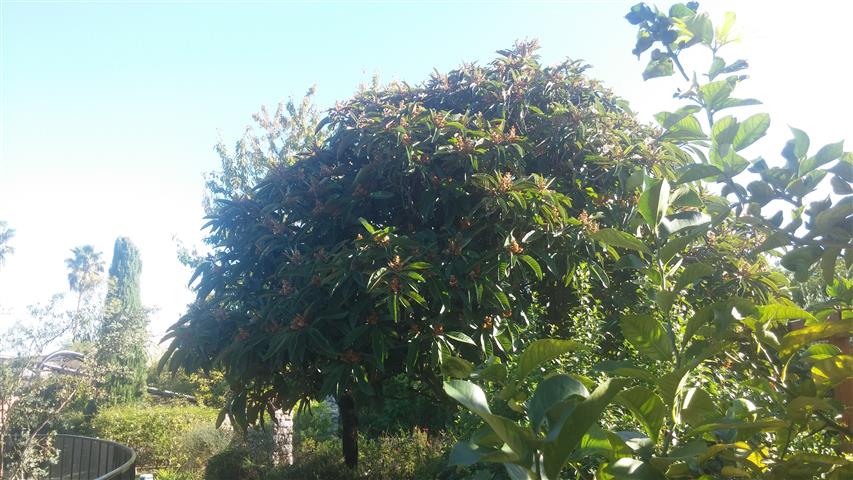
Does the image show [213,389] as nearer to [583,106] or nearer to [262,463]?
[262,463]

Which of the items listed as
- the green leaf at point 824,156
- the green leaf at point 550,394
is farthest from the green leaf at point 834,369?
the green leaf at point 550,394

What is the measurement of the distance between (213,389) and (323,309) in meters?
15.9

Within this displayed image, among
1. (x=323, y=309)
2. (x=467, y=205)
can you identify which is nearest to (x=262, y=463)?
(x=323, y=309)

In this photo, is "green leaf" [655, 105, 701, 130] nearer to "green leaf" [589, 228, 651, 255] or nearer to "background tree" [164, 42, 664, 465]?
"green leaf" [589, 228, 651, 255]

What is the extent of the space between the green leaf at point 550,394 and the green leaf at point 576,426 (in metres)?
0.04

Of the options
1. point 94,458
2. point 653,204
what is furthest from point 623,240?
point 94,458

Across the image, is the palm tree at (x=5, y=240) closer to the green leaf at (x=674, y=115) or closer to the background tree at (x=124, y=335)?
the background tree at (x=124, y=335)

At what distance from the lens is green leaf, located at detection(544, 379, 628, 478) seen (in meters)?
0.72

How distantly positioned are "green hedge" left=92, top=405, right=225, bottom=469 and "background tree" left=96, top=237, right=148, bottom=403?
1.17 metres

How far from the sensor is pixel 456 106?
587 centimetres

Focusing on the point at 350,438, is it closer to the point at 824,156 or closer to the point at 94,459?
the point at 94,459

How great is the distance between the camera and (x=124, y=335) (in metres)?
15.6

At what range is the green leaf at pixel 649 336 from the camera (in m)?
1.02

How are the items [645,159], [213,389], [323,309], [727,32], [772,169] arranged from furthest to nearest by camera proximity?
[213,389] → [645,159] → [323,309] → [727,32] → [772,169]
